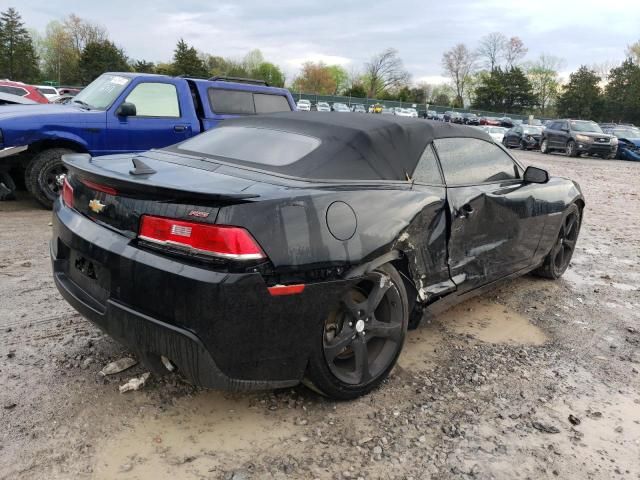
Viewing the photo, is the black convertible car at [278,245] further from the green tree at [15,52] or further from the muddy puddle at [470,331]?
the green tree at [15,52]

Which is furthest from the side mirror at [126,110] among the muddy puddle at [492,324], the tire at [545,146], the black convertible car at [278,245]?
the tire at [545,146]

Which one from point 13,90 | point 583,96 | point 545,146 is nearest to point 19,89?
point 13,90

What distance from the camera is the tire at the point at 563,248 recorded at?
5219 mm

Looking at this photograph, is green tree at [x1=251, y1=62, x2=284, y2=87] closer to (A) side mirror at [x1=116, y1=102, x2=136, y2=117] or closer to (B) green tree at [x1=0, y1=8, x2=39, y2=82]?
(B) green tree at [x1=0, y1=8, x2=39, y2=82]

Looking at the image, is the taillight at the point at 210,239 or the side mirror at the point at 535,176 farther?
the side mirror at the point at 535,176

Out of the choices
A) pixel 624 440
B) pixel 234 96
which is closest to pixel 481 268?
pixel 624 440

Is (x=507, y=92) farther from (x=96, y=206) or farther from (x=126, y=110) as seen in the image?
(x=96, y=206)

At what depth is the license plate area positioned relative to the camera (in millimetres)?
2596

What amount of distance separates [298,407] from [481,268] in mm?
1797

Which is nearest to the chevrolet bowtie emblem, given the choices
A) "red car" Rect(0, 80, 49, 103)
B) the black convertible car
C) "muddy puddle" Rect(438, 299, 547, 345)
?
the black convertible car

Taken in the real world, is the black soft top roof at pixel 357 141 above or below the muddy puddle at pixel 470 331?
above

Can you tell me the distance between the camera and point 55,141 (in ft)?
22.2

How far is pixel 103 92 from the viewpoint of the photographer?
7.44 m

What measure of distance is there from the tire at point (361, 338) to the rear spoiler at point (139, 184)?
823mm
